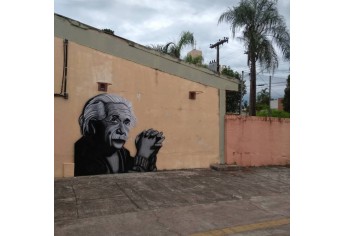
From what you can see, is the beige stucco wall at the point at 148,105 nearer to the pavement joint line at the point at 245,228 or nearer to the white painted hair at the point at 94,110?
A: the white painted hair at the point at 94,110

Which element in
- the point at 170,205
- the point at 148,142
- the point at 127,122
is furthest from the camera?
the point at 148,142

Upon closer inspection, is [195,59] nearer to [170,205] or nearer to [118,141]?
[118,141]

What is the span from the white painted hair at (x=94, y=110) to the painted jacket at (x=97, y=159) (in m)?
0.28

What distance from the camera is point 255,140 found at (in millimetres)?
11523

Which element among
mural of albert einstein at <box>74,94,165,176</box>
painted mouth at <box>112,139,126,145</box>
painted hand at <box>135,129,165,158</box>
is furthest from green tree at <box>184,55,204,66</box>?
painted mouth at <box>112,139,126,145</box>

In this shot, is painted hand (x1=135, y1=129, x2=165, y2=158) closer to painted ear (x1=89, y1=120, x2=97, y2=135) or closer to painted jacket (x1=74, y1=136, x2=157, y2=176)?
painted jacket (x1=74, y1=136, x2=157, y2=176)

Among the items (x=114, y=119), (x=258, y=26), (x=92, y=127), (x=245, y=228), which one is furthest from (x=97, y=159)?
(x=258, y=26)

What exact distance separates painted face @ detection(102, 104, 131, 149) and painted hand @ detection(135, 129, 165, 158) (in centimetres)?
49

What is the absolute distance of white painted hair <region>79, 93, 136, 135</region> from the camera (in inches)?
336

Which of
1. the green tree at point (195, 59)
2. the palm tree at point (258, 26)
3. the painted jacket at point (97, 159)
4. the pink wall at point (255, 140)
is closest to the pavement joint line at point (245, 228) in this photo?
the painted jacket at point (97, 159)

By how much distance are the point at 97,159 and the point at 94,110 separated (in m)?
1.36
